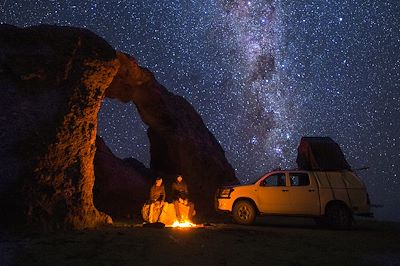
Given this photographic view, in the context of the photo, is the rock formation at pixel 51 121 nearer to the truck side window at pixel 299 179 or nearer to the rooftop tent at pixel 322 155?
the truck side window at pixel 299 179

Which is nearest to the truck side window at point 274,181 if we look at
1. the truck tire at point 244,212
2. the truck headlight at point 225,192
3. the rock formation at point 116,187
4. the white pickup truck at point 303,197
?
the white pickup truck at point 303,197

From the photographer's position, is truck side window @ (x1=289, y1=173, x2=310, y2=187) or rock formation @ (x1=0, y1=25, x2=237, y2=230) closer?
rock formation @ (x1=0, y1=25, x2=237, y2=230)

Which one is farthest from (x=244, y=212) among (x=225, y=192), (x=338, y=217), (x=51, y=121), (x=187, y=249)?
(x=51, y=121)

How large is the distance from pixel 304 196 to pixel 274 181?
128 cm

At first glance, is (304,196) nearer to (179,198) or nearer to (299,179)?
(299,179)

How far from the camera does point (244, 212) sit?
612 inches

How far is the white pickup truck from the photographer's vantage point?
14602 millimetres

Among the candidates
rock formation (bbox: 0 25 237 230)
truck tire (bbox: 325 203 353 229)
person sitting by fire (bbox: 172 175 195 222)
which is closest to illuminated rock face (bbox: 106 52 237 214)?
person sitting by fire (bbox: 172 175 195 222)

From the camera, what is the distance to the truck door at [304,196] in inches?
584

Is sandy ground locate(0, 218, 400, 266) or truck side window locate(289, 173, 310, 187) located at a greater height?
truck side window locate(289, 173, 310, 187)

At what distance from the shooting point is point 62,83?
528 inches

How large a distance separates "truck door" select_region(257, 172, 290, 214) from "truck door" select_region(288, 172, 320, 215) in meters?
0.23

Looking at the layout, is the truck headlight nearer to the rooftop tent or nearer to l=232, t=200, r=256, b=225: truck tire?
l=232, t=200, r=256, b=225: truck tire

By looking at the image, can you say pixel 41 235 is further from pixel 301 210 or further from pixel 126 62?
pixel 126 62
